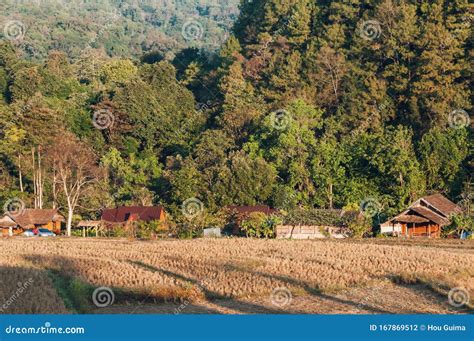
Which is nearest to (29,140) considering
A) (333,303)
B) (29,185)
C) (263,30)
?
(29,185)

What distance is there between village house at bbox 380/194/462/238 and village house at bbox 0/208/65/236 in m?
25.4

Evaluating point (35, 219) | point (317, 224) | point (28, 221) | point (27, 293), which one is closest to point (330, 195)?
point (317, 224)

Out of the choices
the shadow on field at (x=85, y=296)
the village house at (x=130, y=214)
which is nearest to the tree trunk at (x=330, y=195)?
the village house at (x=130, y=214)

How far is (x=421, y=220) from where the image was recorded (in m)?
54.3

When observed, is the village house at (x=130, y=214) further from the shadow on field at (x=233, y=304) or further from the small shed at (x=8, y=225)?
the shadow on field at (x=233, y=304)

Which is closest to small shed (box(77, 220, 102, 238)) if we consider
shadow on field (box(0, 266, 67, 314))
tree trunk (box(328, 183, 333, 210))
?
tree trunk (box(328, 183, 333, 210))

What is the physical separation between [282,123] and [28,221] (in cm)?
2158

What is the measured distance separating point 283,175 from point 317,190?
3797 millimetres

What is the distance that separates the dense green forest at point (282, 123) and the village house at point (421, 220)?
1.92 meters

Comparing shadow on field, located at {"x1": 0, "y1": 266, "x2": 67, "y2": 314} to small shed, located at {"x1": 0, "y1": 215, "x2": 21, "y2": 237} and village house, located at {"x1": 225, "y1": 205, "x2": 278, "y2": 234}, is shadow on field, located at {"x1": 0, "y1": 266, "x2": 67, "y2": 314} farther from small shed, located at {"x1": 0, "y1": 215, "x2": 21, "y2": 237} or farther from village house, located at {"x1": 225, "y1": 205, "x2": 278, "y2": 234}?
small shed, located at {"x1": 0, "y1": 215, "x2": 21, "y2": 237}

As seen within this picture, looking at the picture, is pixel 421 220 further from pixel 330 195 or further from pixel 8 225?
pixel 8 225

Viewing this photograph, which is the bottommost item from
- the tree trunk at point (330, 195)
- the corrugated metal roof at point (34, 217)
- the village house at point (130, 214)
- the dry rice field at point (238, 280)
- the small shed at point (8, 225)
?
the small shed at point (8, 225)

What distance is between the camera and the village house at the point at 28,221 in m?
64.0

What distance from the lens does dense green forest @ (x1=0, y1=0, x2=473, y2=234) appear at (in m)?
63.9
